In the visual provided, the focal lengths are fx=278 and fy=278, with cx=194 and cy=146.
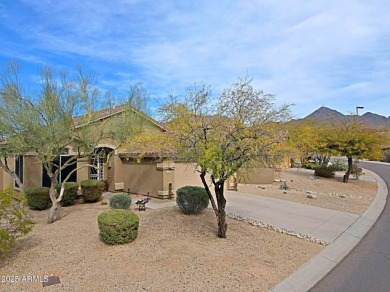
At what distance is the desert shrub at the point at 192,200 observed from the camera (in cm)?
963

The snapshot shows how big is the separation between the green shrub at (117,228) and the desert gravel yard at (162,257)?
0.18 metres

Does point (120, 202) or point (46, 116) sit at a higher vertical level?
point (46, 116)

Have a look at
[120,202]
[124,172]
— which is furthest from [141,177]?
[120,202]

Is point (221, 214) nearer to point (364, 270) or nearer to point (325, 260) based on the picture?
point (325, 260)

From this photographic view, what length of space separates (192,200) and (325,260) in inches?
179

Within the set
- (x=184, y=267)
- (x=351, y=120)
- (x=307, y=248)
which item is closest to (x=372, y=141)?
(x=351, y=120)

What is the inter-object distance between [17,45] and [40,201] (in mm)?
6374

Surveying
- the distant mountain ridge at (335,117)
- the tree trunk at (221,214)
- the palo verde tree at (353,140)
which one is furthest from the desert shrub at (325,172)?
the tree trunk at (221,214)

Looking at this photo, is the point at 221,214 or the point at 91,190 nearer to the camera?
the point at 221,214

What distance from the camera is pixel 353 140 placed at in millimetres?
20672

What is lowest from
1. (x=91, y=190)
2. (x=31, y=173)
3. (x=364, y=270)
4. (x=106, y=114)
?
(x=364, y=270)

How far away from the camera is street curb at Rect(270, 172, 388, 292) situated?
5.15 meters

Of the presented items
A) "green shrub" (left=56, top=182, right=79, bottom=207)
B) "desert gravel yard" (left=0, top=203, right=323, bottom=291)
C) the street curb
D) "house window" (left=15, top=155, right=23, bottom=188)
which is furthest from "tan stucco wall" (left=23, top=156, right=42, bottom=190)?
the street curb

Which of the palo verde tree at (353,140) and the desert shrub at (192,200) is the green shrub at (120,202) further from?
the palo verde tree at (353,140)
